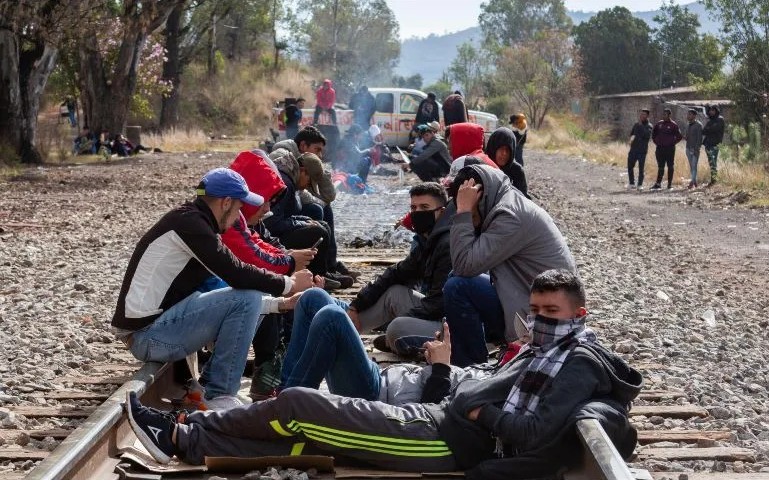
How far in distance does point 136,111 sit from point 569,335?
1653 inches

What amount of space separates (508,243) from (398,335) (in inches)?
52.5

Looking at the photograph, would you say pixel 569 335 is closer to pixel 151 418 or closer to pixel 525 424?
pixel 525 424

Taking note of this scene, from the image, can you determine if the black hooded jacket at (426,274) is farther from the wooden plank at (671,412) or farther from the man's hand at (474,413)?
the man's hand at (474,413)

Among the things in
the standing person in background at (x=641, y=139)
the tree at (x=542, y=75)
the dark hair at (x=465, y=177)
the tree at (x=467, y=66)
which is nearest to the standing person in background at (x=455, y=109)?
the standing person in background at (x=641, y=139)

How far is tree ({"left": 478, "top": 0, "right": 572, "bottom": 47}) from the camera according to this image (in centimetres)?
14312

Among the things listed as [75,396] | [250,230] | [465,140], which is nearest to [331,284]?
[465,140]

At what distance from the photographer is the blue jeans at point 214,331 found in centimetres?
621

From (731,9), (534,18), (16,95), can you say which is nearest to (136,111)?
(16,95)

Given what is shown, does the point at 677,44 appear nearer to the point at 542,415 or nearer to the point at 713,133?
the point at 713,133

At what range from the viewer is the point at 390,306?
25.4 feet

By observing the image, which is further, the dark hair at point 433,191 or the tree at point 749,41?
the tree at point 749,41

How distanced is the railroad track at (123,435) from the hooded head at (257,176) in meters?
1.28

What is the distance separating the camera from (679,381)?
7336 mm

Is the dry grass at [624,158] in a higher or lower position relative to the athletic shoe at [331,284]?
lower
